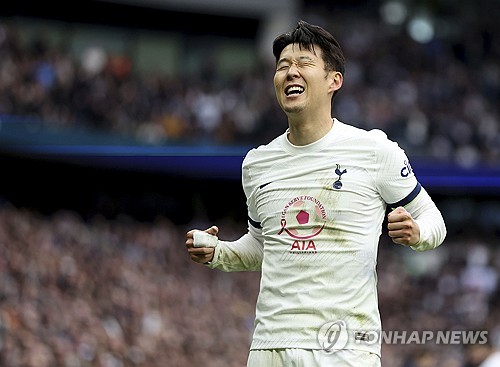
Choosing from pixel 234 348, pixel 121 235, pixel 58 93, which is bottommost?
pixel 234 348

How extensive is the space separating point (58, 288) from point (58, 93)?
7.55 m

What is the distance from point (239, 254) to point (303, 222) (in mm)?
520

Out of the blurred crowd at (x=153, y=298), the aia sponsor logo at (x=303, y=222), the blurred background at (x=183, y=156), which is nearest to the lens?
the aia sponsor logo at (x=303, y=222)

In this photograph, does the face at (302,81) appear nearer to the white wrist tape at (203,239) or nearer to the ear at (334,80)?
the ear at (334,80)

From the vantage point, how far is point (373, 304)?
18.5ft

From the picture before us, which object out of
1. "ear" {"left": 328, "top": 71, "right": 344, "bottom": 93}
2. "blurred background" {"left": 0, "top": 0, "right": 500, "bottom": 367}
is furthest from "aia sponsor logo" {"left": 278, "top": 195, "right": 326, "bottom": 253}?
"blurred background" {"left": 0, "top": 0, "right": 500, "bottom": 367}

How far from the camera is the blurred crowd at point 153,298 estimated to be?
14.8m

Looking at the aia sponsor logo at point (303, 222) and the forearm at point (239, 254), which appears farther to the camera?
the forearm at point (239, 254)

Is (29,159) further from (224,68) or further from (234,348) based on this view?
(224,68)

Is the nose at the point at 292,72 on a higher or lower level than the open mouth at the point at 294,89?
higher

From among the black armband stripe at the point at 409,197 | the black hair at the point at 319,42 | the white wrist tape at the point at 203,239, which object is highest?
the black hair at the point at 319,42

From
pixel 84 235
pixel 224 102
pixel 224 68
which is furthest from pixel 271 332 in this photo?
pixel 224 68

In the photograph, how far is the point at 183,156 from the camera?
24.9 m

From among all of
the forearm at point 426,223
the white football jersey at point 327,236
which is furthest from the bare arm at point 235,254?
the forearm at point 426,223
